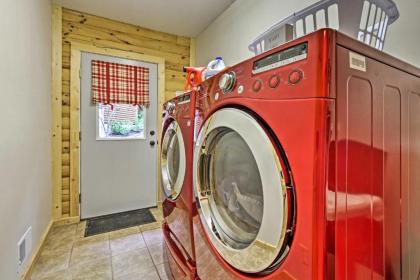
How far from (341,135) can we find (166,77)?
112 inches

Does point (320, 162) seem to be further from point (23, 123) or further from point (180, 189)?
point (23, 123)

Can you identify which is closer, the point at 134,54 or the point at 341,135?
the point at 341,135

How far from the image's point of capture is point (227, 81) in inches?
29.8

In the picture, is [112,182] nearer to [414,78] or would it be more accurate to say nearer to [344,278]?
[344,278]

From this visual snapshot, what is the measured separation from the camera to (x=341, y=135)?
520mm

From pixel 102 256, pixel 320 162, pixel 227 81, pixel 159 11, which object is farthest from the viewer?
pixel 159 11

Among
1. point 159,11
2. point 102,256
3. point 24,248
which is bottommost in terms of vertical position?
point 102,256

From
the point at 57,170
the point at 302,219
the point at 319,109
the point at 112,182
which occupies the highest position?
the point at 319,109

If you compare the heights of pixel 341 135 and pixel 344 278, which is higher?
pixel 341 135

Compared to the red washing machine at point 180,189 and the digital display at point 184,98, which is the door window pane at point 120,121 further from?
the digital display at point 184,98

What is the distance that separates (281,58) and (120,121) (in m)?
2.58

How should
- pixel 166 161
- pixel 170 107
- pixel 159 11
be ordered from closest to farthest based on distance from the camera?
1. pixel 170 107
2. pixel 166 161
3. pixel 159 11

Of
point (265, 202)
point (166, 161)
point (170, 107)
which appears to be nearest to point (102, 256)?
point (166, 161)

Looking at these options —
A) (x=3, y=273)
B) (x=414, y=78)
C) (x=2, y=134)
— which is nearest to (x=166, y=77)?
(x=2, y=134)
